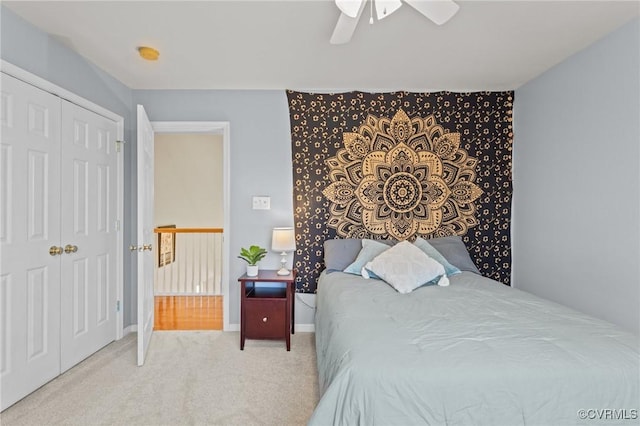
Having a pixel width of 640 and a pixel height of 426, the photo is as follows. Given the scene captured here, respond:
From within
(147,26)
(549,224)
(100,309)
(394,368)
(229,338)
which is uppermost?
(147,26)

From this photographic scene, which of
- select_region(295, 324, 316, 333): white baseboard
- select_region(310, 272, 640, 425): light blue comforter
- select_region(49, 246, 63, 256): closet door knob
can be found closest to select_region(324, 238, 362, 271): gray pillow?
select_region(295, 324, 316, 333): white baseboard

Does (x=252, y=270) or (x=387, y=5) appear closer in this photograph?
(x=387, y=5)

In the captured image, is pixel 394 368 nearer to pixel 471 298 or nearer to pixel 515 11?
pixel 471 298

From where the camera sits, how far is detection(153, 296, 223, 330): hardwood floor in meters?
3.81

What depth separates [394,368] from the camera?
1.38 meters

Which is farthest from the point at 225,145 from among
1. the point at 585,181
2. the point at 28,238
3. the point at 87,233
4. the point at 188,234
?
the point at 585,181

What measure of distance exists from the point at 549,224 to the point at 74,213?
3.96 meters

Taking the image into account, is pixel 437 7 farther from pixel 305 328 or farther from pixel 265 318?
pixel 305 328

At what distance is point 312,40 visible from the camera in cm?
260

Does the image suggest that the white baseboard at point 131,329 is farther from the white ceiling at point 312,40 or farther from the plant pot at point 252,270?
the white ceiling at point 312,40

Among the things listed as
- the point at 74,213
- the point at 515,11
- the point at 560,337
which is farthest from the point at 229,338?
the point at 515,11

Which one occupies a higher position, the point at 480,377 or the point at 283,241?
the point at 283,241

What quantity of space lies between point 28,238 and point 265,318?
1.82 m

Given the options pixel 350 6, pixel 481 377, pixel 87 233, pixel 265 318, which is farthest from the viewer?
pixel 265 318
